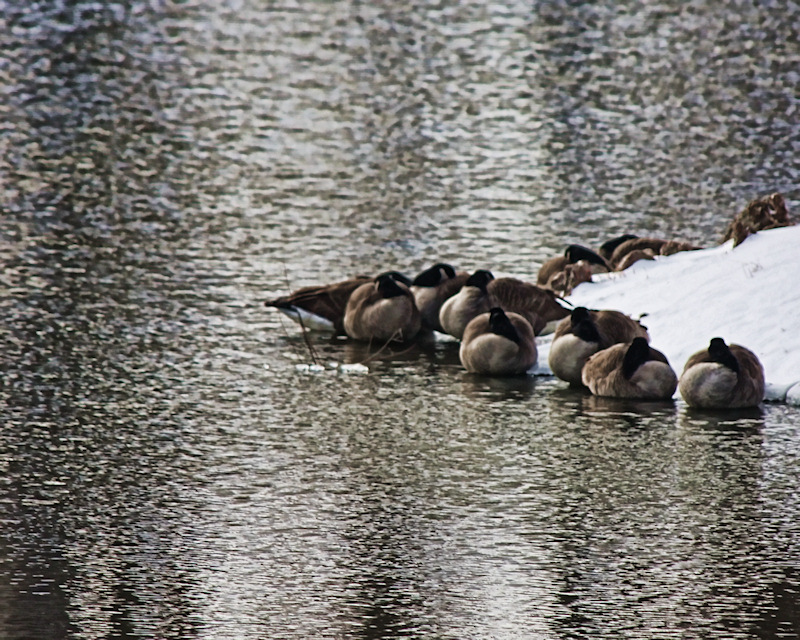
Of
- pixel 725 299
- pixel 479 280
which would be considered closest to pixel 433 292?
pixel 479 280

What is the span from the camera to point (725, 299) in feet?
39.5

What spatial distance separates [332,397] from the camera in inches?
429

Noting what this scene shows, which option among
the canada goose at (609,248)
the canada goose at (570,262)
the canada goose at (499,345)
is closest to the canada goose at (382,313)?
the canada goose at (499,345)

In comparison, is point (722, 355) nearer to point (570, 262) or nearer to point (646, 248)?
point (570, 262)

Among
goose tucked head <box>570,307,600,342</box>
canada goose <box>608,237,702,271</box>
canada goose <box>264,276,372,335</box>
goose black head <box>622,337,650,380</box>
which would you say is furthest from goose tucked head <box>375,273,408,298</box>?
canada goose <box>608,237,702,271</box>

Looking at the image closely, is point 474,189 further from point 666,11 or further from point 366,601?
point 666,11

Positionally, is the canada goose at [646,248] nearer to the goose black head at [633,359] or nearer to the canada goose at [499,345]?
the canada goose at [499,345]

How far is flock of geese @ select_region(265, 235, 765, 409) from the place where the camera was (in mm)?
10523

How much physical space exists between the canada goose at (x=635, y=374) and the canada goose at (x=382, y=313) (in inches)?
86.1

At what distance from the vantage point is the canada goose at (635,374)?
10703 millimetres

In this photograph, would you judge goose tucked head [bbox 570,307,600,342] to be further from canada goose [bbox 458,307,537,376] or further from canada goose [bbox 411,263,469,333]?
canada goose [bbox 411,263,469,333]

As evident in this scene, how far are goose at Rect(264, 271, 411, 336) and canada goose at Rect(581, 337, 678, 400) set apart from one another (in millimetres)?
2786

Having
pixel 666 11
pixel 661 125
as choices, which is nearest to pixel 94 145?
pixel 661 125

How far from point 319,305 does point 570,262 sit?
2511 mm
